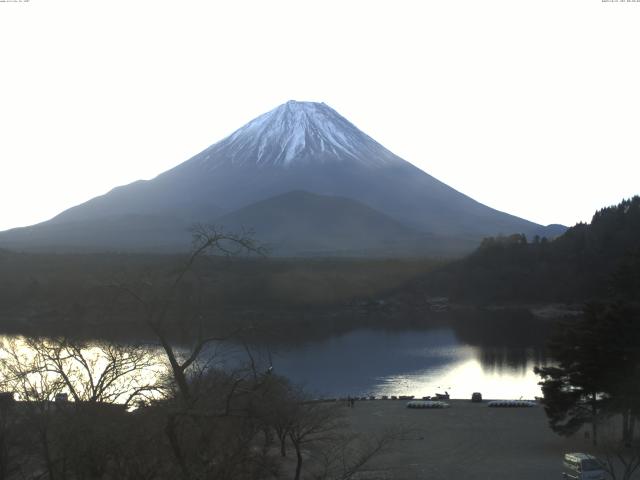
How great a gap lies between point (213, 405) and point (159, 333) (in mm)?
954

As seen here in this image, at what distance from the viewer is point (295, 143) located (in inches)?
4235

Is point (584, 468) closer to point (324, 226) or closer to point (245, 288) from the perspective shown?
point (245, 288)

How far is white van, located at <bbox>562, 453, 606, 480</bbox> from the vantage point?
850 centimetres

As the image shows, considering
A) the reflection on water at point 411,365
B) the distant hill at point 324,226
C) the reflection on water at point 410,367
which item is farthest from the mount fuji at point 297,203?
the reflection on water at point 410,367

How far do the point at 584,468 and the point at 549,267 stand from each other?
38.2 meters

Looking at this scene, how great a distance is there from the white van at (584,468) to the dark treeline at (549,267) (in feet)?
109

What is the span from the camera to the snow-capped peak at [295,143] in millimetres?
105875

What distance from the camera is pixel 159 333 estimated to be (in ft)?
11.5

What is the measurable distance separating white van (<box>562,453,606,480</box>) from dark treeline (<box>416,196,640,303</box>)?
109ft

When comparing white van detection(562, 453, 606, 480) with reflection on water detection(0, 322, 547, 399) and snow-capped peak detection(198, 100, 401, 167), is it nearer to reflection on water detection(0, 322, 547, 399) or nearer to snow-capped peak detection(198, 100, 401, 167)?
reflection on water detection(0, 322, 547, 399)

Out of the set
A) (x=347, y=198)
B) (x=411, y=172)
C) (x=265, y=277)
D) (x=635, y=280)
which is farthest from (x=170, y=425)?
(x=411, y=172)

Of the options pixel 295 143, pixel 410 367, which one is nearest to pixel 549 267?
pixel 410 367

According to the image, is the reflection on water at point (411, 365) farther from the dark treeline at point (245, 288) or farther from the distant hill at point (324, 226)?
the distant hill at point (324, 226)

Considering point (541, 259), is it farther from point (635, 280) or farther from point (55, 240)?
point (55, 240)
